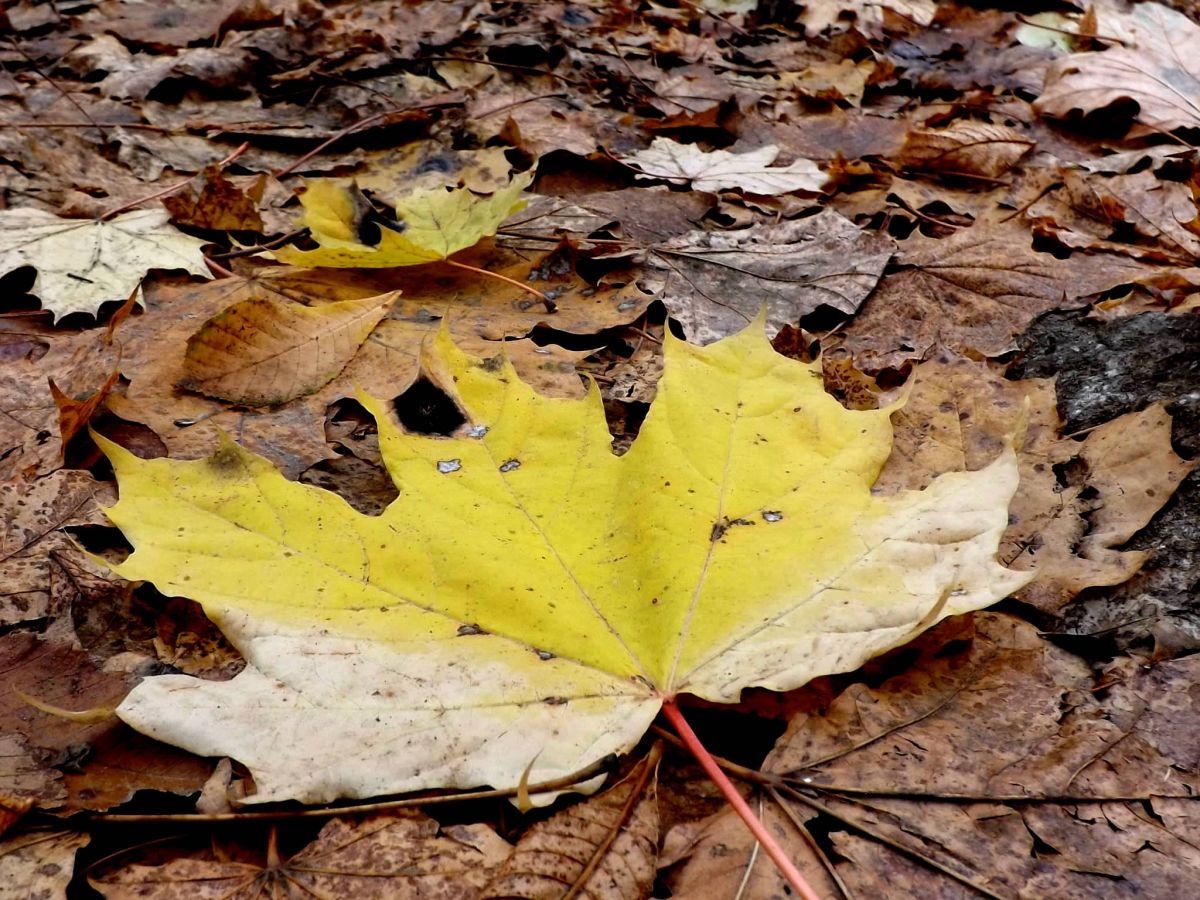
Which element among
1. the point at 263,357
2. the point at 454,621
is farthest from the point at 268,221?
the point at 454,621

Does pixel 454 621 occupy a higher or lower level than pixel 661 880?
higher

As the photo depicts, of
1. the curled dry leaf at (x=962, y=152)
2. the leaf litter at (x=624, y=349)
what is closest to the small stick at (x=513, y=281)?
the leaf litter at (x=624, y=349)

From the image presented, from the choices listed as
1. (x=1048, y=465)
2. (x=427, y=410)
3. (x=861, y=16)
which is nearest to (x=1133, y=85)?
(x=861, y=16)

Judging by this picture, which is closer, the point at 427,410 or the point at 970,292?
the point at 427,410

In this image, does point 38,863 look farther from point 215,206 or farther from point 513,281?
point 215,206

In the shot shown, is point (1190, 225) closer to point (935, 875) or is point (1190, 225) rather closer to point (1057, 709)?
point (1057, 709)

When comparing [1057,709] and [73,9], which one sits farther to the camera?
[73,9]

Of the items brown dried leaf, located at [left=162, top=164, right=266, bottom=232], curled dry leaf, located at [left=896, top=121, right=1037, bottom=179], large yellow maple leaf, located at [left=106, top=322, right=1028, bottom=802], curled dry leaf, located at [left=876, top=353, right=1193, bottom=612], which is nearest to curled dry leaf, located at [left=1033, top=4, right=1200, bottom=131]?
curled dry leaf, located at [left=896, top=121, right=1037, bottom=179]
